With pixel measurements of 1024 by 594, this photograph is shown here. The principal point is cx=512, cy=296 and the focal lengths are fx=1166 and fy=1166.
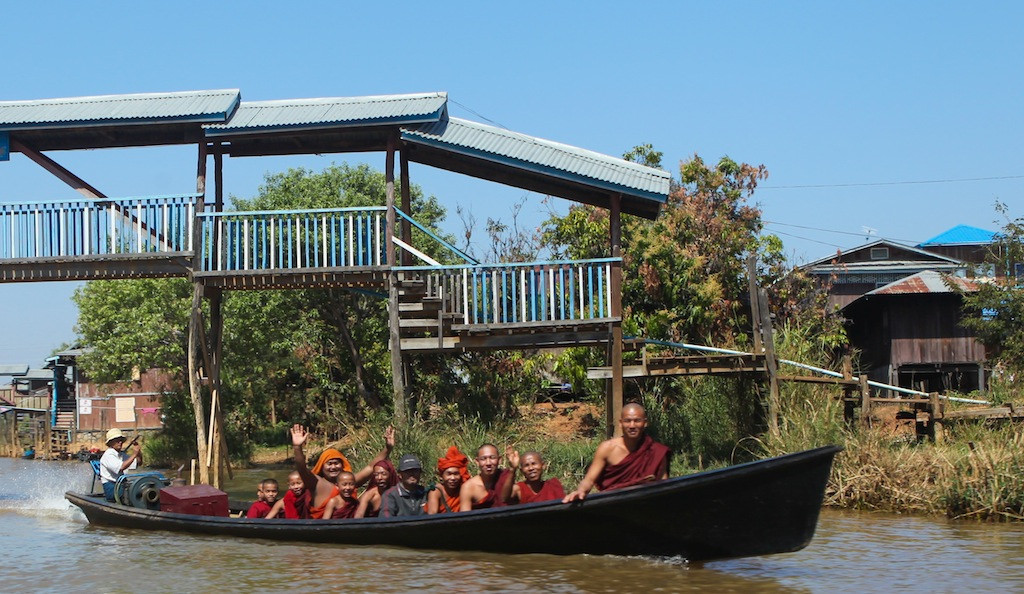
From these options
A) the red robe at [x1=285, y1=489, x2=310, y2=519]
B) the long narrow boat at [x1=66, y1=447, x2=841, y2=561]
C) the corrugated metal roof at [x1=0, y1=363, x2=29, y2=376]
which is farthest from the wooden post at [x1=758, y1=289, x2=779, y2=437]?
the corrugated metal roof at [x1=0, y1=363, x2=29, y2=376]

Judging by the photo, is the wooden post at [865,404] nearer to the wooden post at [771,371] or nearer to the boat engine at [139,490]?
the wooden post at [771,371]

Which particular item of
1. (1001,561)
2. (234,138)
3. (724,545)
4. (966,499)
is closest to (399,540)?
(724,545)

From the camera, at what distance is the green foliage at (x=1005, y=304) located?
2072 centimetres

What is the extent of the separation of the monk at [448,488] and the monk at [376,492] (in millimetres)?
600

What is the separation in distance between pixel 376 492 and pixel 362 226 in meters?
6.08

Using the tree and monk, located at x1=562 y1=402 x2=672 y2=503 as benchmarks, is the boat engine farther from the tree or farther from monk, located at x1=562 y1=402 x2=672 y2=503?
the tree

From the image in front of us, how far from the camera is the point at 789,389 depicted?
16328 millimetres

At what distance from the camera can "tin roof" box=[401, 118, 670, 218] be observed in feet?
54.5

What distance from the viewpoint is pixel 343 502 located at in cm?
1197

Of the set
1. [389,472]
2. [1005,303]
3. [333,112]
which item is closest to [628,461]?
[389,472]

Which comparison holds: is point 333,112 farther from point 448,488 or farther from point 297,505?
point 448,488

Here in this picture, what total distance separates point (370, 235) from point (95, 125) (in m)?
4.25

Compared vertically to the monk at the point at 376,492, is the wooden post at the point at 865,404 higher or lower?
higher

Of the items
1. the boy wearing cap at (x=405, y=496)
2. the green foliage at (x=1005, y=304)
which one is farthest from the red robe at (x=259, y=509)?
the green foliage at (x=1005, y=304)
